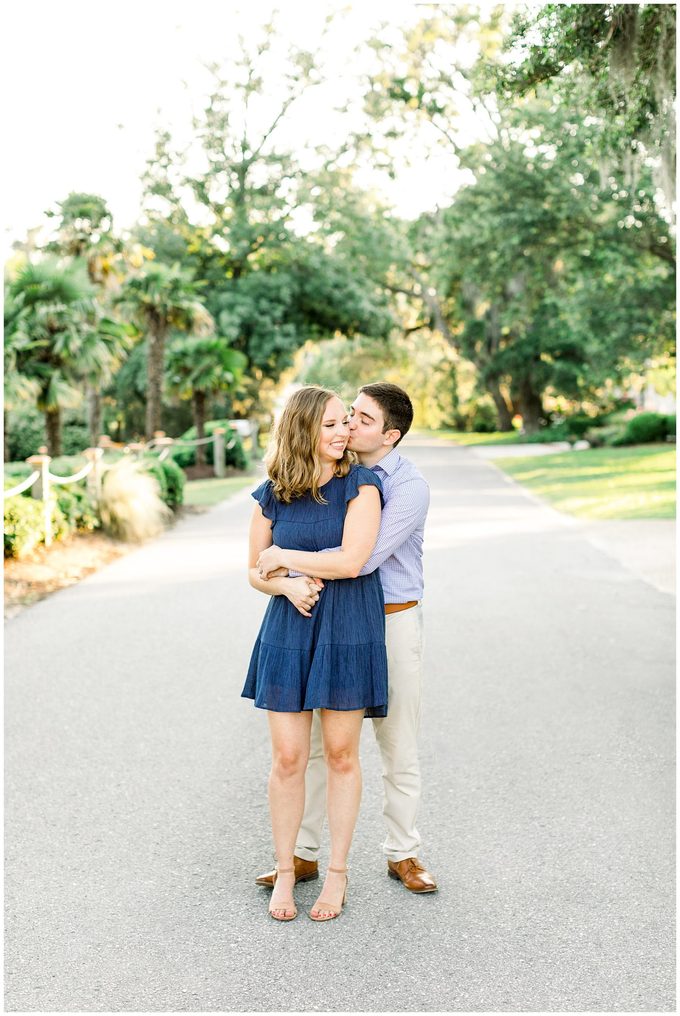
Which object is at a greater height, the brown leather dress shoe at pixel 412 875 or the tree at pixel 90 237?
the tree at pixel 90 237

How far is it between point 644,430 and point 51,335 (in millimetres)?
22654

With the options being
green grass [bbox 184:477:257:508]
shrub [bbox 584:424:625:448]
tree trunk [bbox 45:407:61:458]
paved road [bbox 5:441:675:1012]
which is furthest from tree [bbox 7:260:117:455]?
shrub [bbox 584:424:625:448]

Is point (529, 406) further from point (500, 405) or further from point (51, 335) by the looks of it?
point (51, 335)

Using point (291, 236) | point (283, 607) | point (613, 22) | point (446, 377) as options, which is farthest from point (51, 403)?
point (446, 377)

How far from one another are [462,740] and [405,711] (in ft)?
6.57

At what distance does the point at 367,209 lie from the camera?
1793 inches

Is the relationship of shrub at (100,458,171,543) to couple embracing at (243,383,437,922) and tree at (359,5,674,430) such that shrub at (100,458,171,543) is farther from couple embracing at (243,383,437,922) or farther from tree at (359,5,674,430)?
couple embracing at (243,383,437,922)

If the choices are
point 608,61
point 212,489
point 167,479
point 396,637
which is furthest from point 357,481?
point 212,489

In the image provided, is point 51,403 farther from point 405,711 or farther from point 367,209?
point 367,209

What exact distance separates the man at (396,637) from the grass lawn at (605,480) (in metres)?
13.5

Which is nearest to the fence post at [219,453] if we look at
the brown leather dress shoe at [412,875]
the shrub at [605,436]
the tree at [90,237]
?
the tree at [90,237]

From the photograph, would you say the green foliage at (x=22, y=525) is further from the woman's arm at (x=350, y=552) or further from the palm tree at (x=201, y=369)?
the palm tree at (x=201, y=369)

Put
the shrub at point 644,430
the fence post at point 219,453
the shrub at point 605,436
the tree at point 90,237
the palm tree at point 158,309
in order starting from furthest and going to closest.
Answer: the shrub at point 605,436 < the shrub at point 644,430 < the fence post at point 219,453 < the palm tree at point 158,309 < the tree at point 90,237

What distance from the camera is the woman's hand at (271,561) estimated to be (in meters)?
A: 3.79
